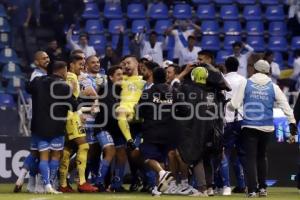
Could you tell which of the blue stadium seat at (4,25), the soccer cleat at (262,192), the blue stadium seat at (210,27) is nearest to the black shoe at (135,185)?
the soccer cleat at (262,192)

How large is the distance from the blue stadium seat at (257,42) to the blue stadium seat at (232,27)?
33 cm

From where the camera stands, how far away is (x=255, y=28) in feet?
92.1

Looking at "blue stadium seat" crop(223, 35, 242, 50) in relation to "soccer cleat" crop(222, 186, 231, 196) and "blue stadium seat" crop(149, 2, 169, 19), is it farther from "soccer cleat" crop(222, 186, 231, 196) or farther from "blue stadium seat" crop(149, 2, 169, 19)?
"soccer cleat" crop(222, 186, 231, 196)

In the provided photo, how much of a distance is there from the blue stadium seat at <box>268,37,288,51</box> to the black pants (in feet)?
34.7

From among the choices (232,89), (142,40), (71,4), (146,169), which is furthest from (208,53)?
(71,4)

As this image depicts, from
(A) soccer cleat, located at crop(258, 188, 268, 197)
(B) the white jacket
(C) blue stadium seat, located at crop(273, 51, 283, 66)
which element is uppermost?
(C) blue stadium seat, located at crop(273, 51, 283, 66)

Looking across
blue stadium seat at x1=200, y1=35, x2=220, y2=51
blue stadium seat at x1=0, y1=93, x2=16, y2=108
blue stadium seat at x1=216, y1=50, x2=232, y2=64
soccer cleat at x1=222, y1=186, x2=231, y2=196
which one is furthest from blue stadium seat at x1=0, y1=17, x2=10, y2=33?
soccer cleat at x1=222, y1=186, x2=231, y2=196

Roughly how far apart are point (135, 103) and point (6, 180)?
4246mm

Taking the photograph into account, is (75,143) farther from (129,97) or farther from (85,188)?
(129,97)

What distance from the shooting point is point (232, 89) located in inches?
721

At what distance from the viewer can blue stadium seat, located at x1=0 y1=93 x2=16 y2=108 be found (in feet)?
79.0

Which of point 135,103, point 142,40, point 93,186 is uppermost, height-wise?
point 142,40

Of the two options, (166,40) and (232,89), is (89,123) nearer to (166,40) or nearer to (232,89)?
(232,89)

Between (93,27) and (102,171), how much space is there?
10.3 meters
